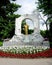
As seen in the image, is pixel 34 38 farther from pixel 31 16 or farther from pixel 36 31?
pixel 31 16

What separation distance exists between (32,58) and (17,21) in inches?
605

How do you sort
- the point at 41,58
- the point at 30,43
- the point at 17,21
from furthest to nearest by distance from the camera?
the point at 17,21, the point at 30,43, the point at 41,58

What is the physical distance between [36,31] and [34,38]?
1104 millimetres

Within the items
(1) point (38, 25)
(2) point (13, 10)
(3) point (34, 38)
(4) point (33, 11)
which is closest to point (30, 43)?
(3) point (34, 38)

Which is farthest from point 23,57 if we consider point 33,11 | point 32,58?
point 33,11

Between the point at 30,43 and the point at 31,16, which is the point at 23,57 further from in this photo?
the point at 31,16

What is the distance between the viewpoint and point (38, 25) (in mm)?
28672

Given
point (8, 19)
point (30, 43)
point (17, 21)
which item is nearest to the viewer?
point (30, 43)

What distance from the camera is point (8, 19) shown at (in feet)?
130

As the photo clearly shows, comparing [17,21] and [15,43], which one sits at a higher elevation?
[17,21]

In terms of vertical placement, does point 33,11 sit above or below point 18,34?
above

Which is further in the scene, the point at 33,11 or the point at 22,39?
the point at 33,11

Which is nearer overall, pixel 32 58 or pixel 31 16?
pixel 32 58

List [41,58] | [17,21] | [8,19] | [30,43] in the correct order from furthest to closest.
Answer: [8,19] < [17,21] < [30,43] < [41,58]
